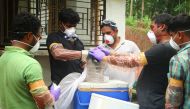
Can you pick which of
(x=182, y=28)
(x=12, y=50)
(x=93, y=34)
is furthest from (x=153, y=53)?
(x=93, y=34)

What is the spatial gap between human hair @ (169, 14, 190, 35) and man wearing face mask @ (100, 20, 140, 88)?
1.14m

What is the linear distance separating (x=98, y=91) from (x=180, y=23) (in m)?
0.99

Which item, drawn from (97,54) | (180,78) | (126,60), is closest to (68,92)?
(97,54)

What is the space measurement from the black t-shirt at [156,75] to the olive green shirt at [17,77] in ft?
3.24

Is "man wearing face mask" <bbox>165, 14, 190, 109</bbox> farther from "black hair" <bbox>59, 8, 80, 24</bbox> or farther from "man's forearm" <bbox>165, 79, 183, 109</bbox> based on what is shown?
"black hair" <bbox>59, 8, 80, 24</bbox>

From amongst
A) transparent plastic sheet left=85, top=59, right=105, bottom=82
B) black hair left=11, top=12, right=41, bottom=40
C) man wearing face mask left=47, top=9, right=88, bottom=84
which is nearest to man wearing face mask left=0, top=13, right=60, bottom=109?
black hair left=11, top=12, right=41, bottom=40

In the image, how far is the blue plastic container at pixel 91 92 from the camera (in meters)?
3.32

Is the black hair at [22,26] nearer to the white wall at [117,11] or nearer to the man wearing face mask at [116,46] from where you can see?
the man wearing face mask at [116,46]

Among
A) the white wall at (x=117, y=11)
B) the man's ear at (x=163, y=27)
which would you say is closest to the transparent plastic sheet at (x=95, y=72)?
the man's ear at (x=163, y=27)

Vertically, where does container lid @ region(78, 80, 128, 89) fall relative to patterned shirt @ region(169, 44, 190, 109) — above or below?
below

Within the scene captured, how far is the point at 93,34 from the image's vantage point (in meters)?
6.51

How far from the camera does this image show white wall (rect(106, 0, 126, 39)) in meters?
6.44

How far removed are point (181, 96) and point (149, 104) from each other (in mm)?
523

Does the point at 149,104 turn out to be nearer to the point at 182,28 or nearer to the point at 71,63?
the point at 182,28
